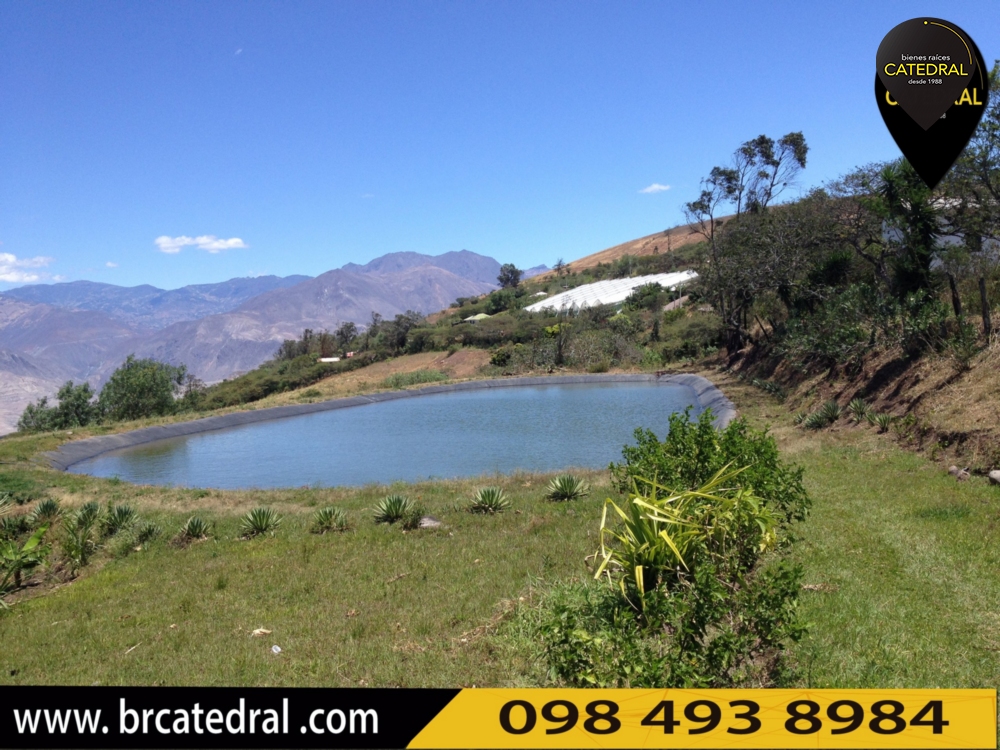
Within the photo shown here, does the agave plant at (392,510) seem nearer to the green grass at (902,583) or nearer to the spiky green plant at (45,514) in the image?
the green grass at (902,583)

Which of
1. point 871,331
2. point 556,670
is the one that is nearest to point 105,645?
point 556,670

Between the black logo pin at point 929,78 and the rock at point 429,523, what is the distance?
658 cm

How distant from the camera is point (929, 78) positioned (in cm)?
468

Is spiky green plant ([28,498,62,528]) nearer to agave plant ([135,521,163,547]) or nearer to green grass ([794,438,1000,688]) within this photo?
agave plant ([135,521,163,547])

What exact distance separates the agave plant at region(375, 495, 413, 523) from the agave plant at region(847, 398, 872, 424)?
8207 millimetres

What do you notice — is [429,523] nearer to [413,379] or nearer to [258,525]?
[258,525]

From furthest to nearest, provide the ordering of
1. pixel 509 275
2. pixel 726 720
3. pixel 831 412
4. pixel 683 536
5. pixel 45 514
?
pixel 509 275, pixel 831 412, pixel 45 514, pixel 683 536, pixel 726 720

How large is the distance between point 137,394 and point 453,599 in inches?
1666

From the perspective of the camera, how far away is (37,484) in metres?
15.3

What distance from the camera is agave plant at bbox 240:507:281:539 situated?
30.9ft

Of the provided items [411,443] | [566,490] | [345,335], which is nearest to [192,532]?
[566,490]

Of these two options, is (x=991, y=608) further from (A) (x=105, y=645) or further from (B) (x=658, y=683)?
(A) (x=105, y=645)

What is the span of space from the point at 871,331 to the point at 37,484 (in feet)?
60.0

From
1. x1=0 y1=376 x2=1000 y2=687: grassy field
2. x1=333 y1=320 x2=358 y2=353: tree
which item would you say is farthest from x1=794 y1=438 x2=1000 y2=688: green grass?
x1=333 y1=320 x2=358 y2=353: tree
